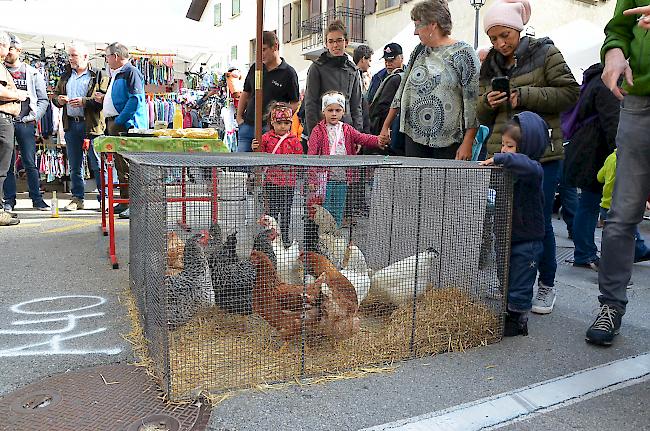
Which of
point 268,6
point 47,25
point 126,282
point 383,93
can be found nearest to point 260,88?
point 383,93

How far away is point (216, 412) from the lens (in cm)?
205

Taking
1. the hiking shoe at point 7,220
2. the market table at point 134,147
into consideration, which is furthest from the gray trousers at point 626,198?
the hiking shoe at point 7,220

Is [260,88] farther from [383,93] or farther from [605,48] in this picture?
[605,48]

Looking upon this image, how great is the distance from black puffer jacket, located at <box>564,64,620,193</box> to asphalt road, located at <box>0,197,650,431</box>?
0.86 meters

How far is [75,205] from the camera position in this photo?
289 inches

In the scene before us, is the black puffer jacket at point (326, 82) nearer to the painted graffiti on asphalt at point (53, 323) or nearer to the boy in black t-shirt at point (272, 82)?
the boy in black t-shirt at point (272, 82)

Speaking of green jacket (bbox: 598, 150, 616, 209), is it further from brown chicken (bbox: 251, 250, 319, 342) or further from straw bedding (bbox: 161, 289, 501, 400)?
brown chicken (bbox: 251, 250, 319, 342)

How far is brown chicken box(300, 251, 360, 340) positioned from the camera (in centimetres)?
251

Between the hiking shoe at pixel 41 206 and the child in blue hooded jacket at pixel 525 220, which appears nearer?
the child in blue hooded jacket at pixel 525 220

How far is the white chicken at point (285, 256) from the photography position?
2.57 m

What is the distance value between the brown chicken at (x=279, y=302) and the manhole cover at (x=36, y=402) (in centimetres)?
87

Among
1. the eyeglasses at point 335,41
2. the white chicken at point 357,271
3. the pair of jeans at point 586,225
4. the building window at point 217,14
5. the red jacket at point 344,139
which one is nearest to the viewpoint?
the white chicken at point 357,271

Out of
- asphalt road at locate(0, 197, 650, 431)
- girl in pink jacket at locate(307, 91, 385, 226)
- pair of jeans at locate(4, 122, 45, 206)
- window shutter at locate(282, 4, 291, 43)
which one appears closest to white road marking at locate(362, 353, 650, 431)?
asphalt road at locate(0, 197, 650, 431)

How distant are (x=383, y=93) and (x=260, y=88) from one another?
4.12 ft
